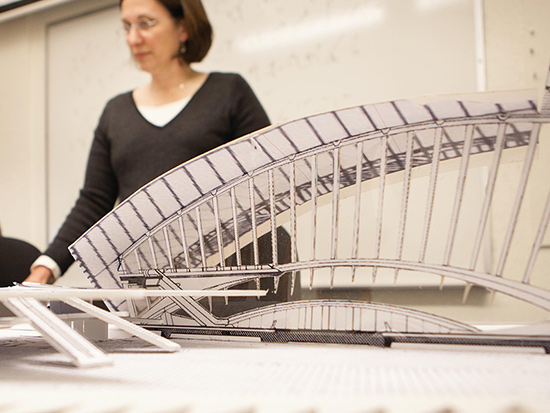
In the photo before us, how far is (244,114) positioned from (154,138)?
15 centimetres

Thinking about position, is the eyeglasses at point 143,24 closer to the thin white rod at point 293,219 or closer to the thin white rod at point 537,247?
the thin white rod at point 293,219

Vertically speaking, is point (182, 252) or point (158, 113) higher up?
point (158, 113)

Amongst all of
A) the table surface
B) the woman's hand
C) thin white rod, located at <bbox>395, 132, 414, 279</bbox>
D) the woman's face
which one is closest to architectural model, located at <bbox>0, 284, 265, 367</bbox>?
the table surface

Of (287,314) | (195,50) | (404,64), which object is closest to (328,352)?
(287,314)

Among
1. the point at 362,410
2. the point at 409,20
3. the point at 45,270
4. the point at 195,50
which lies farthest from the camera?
the point at 409,20

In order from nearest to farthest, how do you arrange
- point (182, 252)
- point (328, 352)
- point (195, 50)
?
1. point (328, 352)
2. point (182, 252)
3. point (195, 50)

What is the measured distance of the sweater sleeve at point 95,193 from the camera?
748 millimetres

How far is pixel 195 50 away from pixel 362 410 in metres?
0.81

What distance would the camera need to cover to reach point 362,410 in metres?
0.16

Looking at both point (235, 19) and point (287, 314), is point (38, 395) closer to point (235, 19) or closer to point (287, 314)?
point (287, 314)

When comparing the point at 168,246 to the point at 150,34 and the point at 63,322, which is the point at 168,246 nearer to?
the point at 63,322

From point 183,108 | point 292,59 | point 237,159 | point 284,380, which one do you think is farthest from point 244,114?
point 292,59

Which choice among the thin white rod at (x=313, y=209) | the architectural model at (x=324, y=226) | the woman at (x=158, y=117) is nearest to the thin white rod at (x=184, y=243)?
the architectural model at (x=324, y=226)

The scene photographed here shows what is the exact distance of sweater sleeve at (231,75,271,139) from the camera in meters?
0.75
